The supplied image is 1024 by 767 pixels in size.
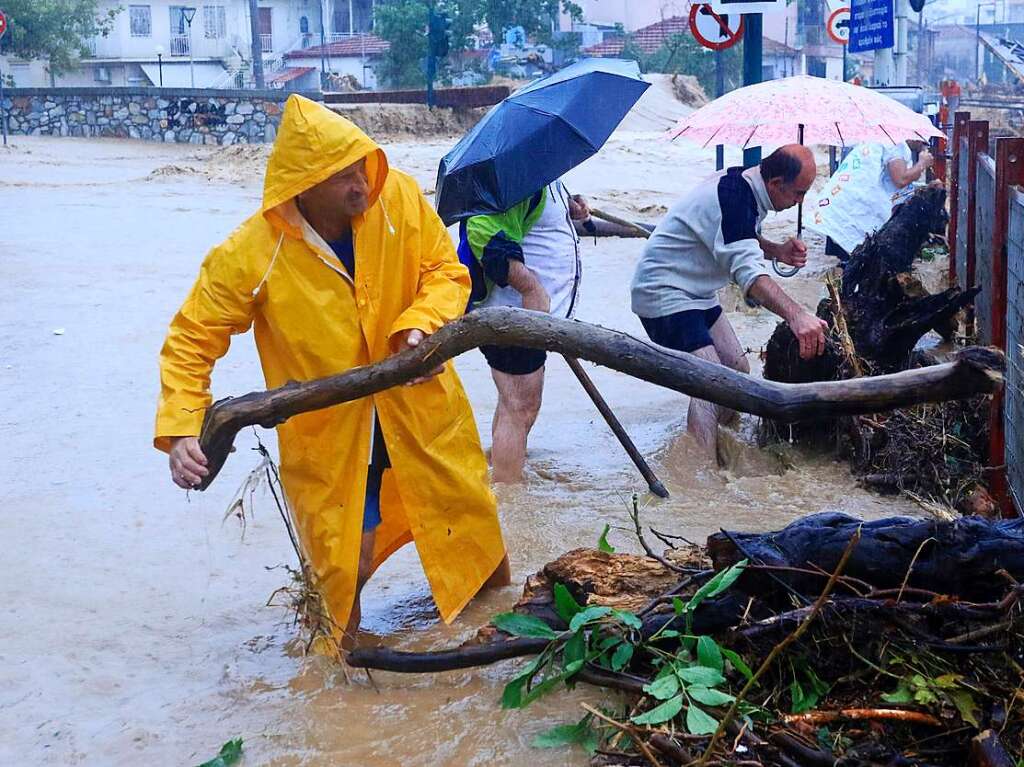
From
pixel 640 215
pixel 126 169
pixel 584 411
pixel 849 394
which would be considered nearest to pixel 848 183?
pixel 584 411

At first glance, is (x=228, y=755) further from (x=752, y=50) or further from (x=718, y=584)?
(x=752, y=50)

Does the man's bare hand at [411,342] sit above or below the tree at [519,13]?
below

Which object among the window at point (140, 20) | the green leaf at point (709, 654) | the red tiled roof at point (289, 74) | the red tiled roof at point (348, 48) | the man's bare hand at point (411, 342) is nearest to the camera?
the green leaf at point (709, 654)

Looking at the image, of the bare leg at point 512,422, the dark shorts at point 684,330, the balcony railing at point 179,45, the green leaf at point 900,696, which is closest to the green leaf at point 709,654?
the green leaf at point 900,696

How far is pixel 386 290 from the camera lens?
3.86 metres

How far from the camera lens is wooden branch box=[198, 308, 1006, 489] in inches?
112

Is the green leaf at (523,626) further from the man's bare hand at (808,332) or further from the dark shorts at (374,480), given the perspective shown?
the man's bare hand at (808,332)

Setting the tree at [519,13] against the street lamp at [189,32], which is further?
the street lamp at [189,32]

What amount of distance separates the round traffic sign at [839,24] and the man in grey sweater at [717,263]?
1026cm

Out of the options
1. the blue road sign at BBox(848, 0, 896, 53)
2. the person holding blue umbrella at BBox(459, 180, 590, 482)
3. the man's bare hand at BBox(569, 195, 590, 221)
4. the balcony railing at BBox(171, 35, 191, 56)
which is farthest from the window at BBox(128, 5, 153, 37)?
the person holding blue umbrella at BBox(459, 180, 590, 482)

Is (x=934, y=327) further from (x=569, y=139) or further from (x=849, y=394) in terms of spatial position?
(x=849, y=394)

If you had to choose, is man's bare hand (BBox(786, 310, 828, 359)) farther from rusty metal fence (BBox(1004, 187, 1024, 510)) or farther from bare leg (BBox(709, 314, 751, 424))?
rusty metal fence (BBox(1004, 187, 1024, 510))

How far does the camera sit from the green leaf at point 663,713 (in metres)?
2.92

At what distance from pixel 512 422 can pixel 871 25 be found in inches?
308
